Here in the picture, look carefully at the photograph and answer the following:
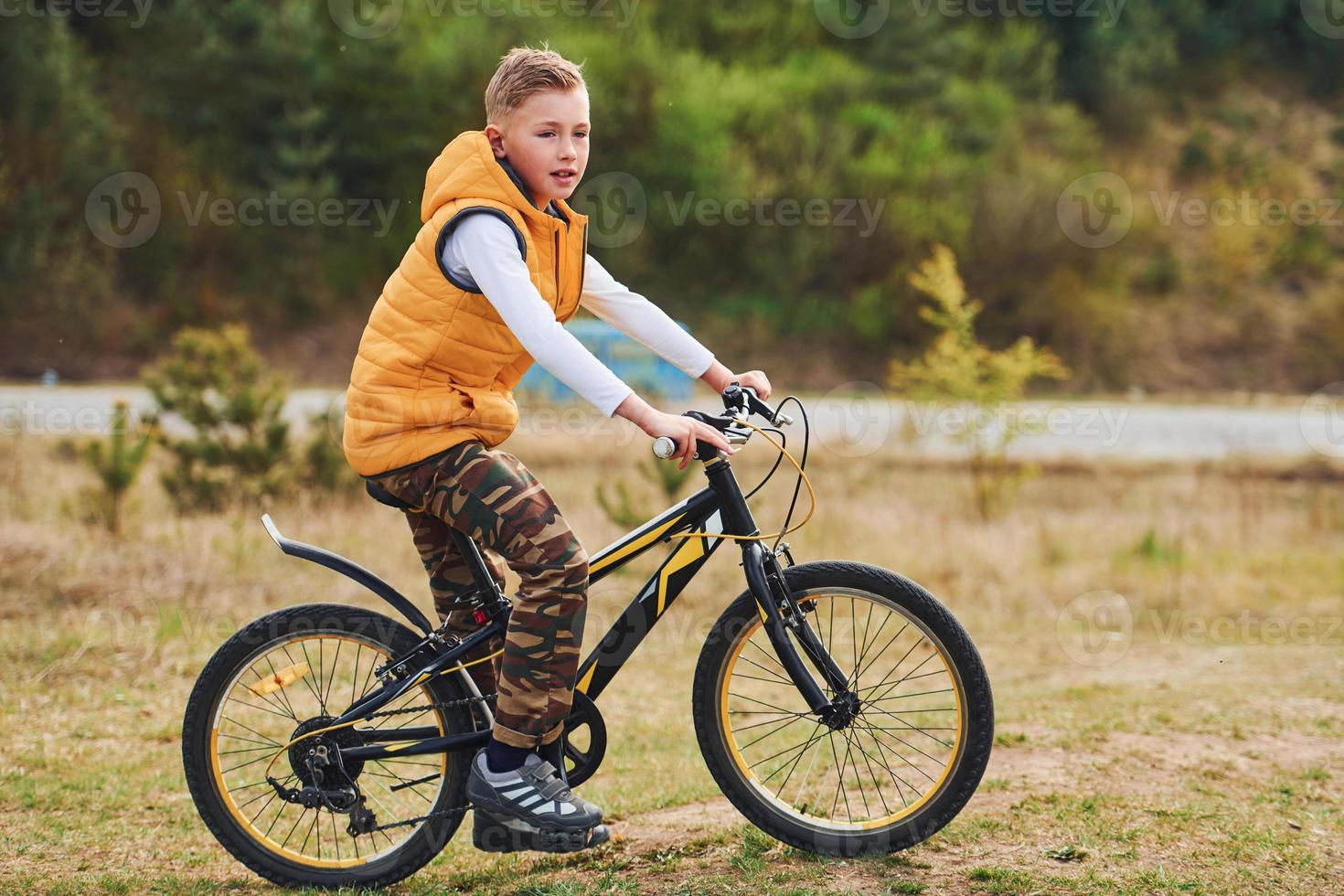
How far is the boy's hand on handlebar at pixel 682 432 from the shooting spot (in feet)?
9.36

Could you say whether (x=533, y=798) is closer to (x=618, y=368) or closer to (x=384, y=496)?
(x=384, y=496)

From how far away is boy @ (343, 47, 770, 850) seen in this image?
292 centimetres

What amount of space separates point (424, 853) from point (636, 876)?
0.58m

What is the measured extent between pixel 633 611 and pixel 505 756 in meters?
0.49

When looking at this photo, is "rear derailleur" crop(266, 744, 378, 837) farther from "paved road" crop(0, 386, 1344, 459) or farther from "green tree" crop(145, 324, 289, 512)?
"paved road" crop(0, 386, 1344, 459)

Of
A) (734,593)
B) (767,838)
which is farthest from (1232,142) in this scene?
(767,838)

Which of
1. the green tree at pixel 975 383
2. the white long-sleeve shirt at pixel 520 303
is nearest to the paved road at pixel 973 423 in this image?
the green tree at pixel 975 383

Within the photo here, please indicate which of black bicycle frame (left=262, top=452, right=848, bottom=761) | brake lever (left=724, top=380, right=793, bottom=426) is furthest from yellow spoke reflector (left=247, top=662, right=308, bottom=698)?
brake lever (left=724, top=380, right=793, bottom=426)

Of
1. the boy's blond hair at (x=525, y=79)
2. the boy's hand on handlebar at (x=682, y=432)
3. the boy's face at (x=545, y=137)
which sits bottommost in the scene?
the boy's hand on handlebar at (x=682, y=432)

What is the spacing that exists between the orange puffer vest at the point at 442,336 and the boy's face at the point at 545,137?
51 millimetres

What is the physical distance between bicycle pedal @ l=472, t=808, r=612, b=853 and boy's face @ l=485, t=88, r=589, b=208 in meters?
1.58

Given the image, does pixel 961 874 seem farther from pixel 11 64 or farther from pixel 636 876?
pixel 11 64

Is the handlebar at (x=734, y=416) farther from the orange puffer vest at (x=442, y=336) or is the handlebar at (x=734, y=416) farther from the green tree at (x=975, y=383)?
the green tree at (x=975, y=383)

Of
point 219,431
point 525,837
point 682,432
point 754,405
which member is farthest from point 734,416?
point 219,431
